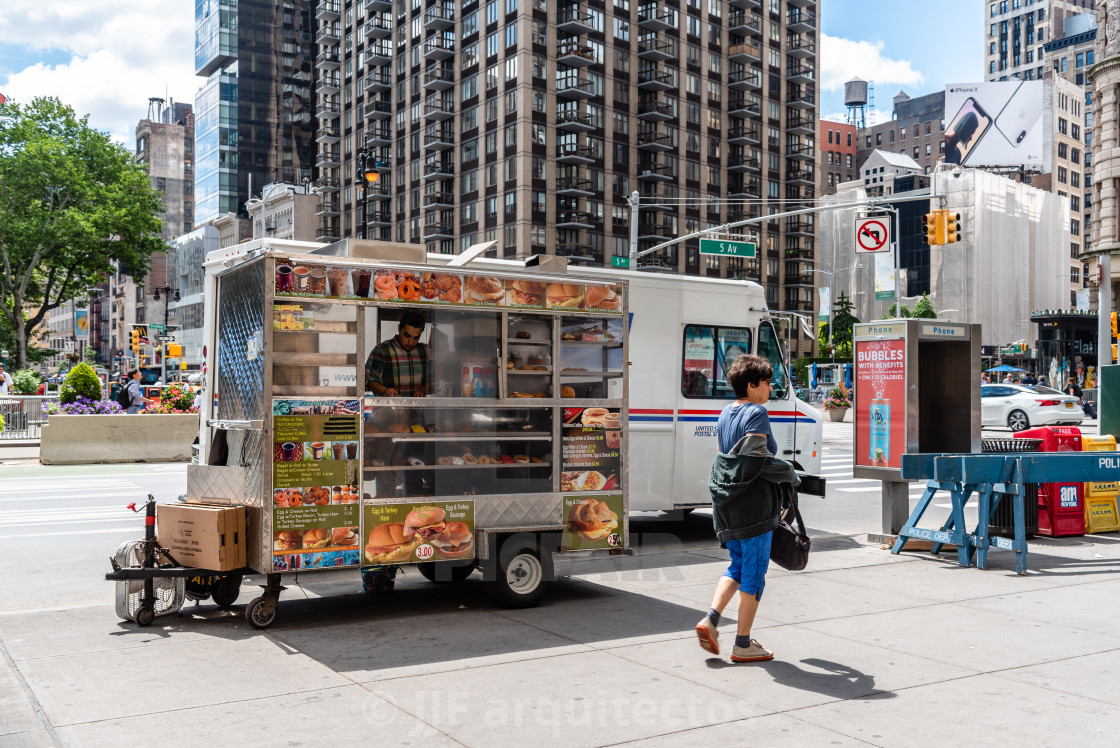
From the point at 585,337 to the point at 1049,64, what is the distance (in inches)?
5997

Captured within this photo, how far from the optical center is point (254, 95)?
11762 cm

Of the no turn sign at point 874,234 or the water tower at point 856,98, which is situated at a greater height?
the water tower at point 856,98

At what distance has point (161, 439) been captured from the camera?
23.2 m

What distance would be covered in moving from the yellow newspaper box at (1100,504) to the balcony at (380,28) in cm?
8630

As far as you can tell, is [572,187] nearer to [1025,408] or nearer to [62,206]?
[62,206]

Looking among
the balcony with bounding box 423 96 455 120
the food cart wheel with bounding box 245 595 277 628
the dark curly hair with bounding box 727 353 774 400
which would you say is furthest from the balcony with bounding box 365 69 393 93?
the dark curly hair with bounding box 727 353 774 400

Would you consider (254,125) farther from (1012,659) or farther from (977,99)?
(1012,659)

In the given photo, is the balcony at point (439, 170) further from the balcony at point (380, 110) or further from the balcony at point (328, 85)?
the balcony at point (328, 85)

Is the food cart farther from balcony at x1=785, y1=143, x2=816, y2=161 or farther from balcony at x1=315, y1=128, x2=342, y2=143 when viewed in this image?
balcony at x1=315, y1=128, x2=342, y2=143

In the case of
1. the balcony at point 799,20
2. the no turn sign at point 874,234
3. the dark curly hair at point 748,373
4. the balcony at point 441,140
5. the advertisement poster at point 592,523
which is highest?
the balcony at point 799,20

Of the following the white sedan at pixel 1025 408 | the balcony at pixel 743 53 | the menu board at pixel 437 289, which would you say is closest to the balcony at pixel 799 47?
the balcony at pixel 743 53

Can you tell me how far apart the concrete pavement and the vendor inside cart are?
1.49 metres

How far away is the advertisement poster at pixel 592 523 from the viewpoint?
324 inches

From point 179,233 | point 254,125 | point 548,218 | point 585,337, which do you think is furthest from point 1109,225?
point 179,233
